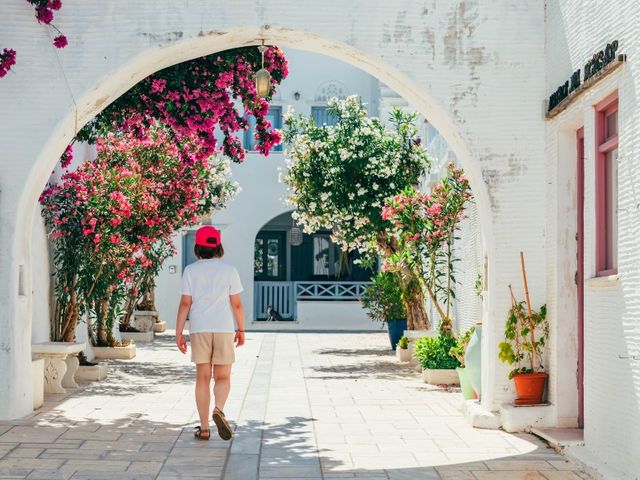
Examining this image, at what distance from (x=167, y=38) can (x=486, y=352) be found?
3948mm

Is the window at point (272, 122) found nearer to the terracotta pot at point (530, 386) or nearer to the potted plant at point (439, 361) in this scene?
the potted plant at point (439, 361)

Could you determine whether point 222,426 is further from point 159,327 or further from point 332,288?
point 332,288

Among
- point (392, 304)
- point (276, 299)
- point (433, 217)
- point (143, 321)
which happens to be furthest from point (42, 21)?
point (276, 299)

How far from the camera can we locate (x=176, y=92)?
33.6ft

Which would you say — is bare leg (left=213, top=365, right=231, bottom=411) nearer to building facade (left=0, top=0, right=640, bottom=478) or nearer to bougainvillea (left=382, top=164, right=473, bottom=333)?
building facade (left=0, top=0, right=640, bottom=478)

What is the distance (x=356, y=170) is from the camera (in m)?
17.3

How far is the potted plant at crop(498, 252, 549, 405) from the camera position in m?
8.43

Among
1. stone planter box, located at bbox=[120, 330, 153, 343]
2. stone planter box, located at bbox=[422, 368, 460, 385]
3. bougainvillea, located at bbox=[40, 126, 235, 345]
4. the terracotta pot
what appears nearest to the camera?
the terracotta pot

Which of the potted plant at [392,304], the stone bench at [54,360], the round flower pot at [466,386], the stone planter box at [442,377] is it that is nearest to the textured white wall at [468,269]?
the stone planter box at [442,377]

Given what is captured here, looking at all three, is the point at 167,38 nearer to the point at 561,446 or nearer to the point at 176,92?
the point at 176,92

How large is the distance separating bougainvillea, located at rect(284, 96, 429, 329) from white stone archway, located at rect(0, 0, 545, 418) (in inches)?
324

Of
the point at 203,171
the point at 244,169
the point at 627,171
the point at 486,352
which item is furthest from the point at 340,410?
the point at 244,169

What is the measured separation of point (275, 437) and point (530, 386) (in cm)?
222

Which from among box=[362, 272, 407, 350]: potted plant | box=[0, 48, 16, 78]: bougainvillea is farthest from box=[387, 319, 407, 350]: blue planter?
box=[0, 48, 16, 78]: bougainvillea
